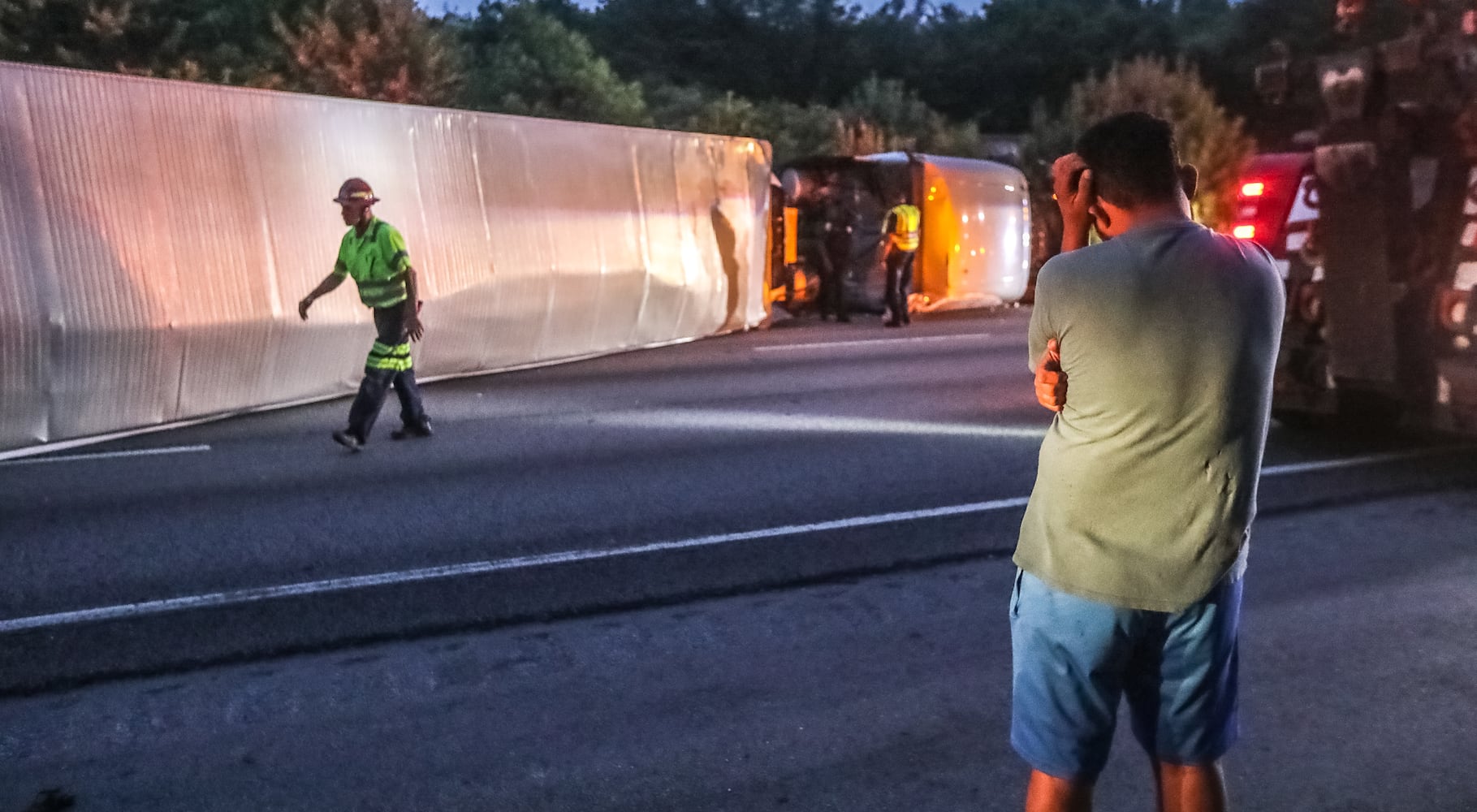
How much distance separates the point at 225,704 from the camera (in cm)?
486

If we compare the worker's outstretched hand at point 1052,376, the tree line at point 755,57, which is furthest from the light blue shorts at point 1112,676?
the tree line at point 755,57

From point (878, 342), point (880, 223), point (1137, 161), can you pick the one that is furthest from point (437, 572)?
point (880, 223)

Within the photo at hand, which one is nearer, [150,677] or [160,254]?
[150,677]

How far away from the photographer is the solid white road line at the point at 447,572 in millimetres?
5934

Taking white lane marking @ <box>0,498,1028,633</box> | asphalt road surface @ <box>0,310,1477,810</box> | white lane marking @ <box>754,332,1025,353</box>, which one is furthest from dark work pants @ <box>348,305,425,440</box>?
white lane marking @ <box>754,332,1025,353</box>

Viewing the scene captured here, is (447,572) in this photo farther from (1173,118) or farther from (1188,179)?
(1173,118)

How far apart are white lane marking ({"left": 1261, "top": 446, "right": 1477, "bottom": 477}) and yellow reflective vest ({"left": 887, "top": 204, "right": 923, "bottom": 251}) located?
398 inches

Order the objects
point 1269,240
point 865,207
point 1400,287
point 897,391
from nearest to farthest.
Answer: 1. point 1400,287
2. point 1269,240
3. point 897,391
4. point 865,207

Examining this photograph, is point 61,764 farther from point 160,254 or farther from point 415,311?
point 160,254

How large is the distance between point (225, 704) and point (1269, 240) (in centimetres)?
713

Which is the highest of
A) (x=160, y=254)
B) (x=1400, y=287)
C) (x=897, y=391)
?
(x=160, y=254)

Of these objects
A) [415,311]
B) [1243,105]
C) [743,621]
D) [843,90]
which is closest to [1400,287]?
[743,621]

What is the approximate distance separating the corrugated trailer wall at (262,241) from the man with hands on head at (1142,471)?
8.45 metres

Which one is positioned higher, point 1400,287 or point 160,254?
point 160,254
